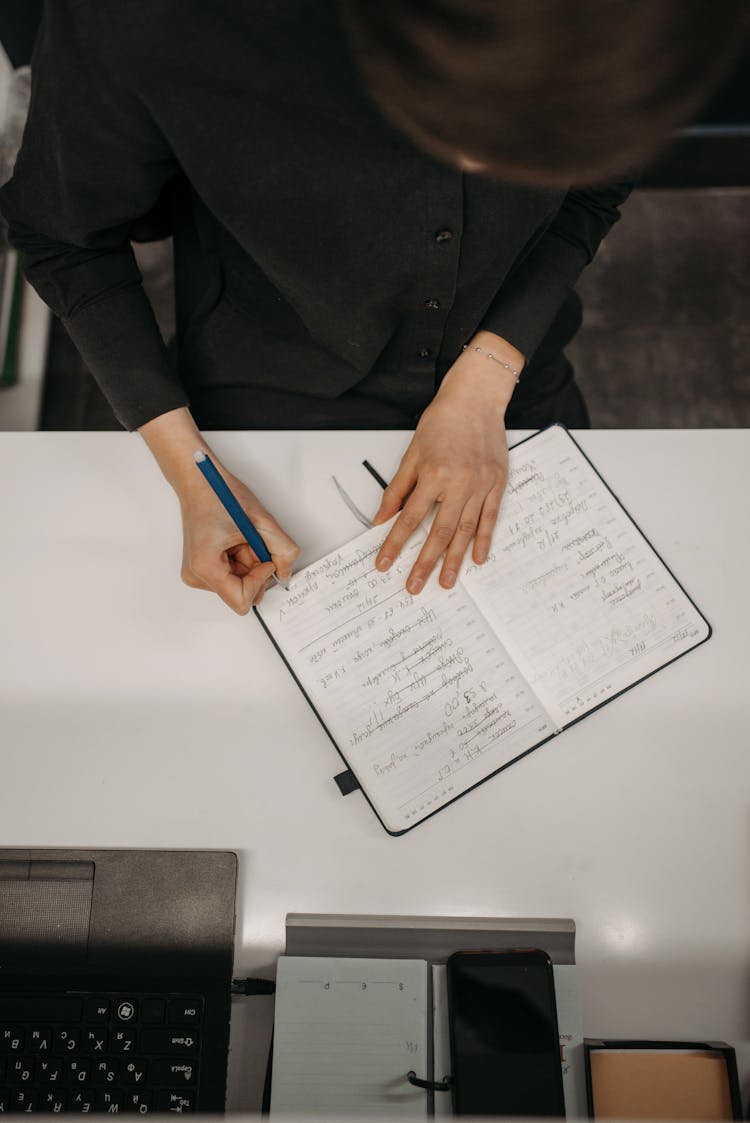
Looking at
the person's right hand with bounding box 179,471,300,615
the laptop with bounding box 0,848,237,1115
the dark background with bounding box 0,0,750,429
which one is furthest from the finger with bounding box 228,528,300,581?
the dark background with bounding box 0,0,750,429

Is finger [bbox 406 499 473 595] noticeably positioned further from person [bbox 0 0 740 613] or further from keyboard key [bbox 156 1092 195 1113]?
keyboard key [bbox 156 1092 195 1113]

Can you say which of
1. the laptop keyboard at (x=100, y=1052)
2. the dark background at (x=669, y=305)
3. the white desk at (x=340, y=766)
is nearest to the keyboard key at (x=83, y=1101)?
the laptop keyboard at (x=100, y=1052)

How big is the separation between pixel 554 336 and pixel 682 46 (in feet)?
2.15

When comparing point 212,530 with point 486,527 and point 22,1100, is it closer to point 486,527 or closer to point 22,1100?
point 486,527

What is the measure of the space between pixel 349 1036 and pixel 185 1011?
132 mm

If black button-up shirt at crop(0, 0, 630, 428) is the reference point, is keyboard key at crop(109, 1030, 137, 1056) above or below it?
below

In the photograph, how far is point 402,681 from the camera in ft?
Answer: 2.34

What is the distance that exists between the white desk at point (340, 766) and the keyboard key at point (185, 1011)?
4 cm

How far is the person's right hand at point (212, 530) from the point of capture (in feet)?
2.35

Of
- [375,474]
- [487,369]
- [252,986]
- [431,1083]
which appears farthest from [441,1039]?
[487,369]

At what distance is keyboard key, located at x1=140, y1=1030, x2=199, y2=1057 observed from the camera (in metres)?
0.61

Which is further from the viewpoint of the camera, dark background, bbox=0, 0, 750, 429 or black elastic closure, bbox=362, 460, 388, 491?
dark background, bbox=0, 0, 750, 429

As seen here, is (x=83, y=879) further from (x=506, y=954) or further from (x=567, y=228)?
(x=567, y=228)

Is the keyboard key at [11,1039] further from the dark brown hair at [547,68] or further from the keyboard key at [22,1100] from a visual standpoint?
the dark brown hair at [547,68]
